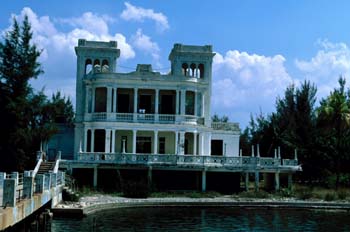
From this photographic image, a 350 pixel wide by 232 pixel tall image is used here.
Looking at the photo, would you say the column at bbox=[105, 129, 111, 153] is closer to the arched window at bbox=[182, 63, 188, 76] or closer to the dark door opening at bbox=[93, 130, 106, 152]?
the dark door opening at bbox=[93, 130, 106, 152]

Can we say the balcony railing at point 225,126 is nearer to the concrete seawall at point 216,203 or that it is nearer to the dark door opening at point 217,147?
the dark door opening at point 217,147

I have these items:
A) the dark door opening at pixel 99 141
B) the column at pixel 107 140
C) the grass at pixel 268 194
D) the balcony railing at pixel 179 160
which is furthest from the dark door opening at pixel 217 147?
the column at pixel 107 140

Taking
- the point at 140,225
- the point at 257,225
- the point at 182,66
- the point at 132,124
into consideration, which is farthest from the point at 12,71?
the point at 257,225

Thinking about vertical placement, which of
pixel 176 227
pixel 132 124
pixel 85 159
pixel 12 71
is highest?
pixel 12 71

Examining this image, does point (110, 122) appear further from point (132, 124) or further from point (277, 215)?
point (277, 215)

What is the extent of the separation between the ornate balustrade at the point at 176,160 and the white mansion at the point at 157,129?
2 cm

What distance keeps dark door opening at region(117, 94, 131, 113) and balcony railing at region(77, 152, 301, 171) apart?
8.37 m

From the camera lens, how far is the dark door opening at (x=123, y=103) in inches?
1972

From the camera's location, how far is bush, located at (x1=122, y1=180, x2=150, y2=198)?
3909 cm

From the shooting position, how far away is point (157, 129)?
156 feet

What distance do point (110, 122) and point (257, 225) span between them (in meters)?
21.3

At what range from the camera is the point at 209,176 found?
46.3 m

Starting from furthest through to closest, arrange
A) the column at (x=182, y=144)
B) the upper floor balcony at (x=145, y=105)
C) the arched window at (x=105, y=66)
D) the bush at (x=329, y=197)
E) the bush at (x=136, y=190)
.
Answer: the arched window at (x=105, y=66) → the upper floor balcony at (x=145, y=105) → the column at (x=182, y=144) → the bush at (x=329, y=197) → the bush at (x=136, y=190)

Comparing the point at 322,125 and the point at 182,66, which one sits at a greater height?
the point at 182,66
